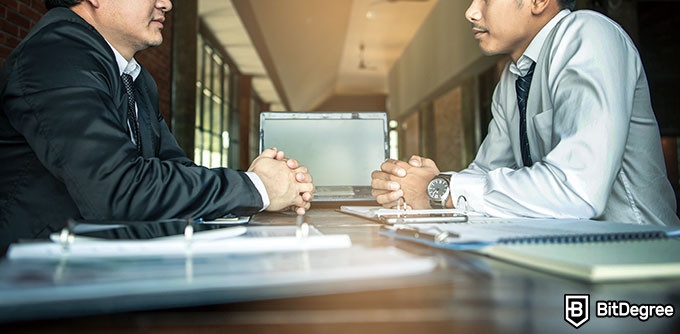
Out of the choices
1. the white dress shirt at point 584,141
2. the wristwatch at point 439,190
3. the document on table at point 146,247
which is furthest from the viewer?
the wristwatch at point 439,190

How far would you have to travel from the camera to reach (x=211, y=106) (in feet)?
29.9

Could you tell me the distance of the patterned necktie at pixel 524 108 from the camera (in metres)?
1.52

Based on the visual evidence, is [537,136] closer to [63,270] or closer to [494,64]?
[63,270]

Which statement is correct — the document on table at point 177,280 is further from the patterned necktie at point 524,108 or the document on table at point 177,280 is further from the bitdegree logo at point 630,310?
the patterned necktie at point 524,108

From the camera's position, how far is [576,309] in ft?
1.15

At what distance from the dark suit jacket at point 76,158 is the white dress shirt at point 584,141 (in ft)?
2.08

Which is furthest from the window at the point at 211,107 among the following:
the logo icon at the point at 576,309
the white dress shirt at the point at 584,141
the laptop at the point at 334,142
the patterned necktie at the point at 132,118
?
the logo icon at the point at 576,309

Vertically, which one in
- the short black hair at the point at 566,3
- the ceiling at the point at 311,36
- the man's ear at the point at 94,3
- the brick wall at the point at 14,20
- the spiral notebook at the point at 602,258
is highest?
the ceiling at the point at 311,36

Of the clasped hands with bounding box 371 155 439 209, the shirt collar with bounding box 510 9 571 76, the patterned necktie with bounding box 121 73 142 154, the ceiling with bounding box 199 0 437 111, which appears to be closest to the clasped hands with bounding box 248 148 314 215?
the clasped hands with bounding box 371 155 439 209

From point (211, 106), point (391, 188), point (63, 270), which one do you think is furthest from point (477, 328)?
point (211, 106)

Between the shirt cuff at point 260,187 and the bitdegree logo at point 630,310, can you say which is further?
the shirt cuff at point 260,187

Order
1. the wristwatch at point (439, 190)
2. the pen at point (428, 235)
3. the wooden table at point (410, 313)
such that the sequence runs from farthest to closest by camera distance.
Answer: the wristwatch at point (439, 190) → the pen at point (428, 235) → the wooden table at point (410, 313)

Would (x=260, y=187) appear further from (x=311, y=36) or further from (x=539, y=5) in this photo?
(x=311, y=36)

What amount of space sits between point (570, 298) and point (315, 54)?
11.5 metres
